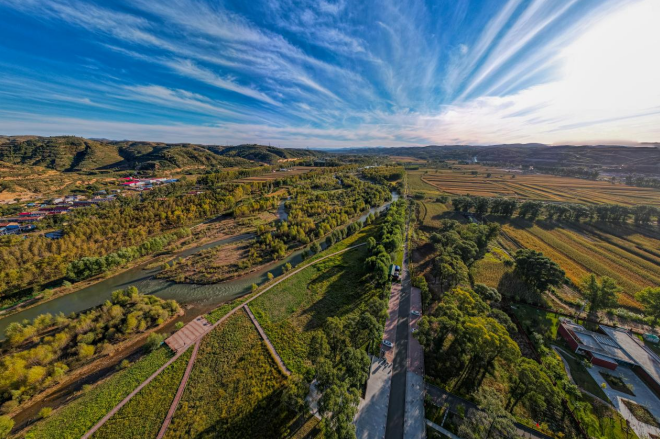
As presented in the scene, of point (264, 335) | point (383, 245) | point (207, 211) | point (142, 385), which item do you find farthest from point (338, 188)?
point (142, 385)

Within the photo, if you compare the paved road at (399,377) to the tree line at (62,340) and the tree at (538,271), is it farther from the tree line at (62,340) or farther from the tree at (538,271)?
the tree line at (62,340)

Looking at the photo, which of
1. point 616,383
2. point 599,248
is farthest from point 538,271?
point 599,248

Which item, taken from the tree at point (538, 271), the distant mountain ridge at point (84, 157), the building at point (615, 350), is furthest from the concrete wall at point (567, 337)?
the distant mountain ridge at point (84, 157)

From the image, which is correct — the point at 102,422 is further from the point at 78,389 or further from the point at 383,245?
the point at 383,245

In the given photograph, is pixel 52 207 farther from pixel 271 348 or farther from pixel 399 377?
pixel 399 377

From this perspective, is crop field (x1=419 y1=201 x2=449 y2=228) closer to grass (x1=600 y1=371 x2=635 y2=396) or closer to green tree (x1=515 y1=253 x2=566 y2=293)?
green tree (x1=515 y1=253 x2=566 y2=293)
